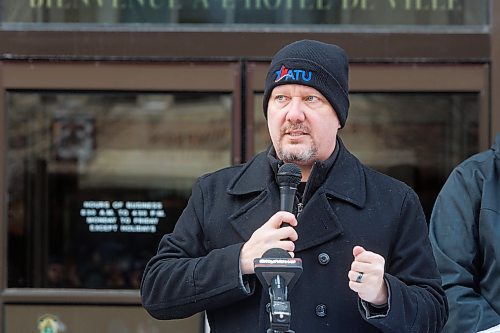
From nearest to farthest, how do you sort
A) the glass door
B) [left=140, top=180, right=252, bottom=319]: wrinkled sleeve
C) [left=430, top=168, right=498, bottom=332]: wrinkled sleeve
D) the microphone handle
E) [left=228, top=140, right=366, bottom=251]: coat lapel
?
the microphone handle → [left=140, top=180, right=252, bottom=319]: wrinkled sleeve → [left=228, top=140, right=366, bottom=251]: coat lapel → [left=430, top=168, right=498, bottom=332]: wrinkled sleeve → the glass door

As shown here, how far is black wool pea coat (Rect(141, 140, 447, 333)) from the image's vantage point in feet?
9.12

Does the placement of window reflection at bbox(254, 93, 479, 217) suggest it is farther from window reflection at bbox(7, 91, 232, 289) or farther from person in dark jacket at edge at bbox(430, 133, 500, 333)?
person in dark jacket at edge at bbox(430, 133, 500, 333)

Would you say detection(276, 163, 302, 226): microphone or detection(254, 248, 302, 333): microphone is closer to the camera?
detection(254, 248, 302, 333): microphone

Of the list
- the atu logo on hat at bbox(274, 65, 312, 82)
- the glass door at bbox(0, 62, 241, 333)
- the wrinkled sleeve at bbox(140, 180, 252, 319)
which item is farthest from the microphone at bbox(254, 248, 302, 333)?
the glass door at bbox(0, 62, 241, 333)

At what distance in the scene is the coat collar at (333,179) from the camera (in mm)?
2943

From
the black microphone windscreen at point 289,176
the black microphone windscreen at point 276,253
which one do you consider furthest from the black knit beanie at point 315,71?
the black microphone windscreen at point 276,253

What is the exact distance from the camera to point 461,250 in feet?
12.2

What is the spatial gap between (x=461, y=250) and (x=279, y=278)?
58.1 inches

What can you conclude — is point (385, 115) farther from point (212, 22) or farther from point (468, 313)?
point (468, 313)

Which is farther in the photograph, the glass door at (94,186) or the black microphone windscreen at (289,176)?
the glass door at (94,186)

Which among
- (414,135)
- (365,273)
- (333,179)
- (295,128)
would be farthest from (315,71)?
(414,135)

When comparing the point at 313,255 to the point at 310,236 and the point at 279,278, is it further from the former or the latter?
the point at 279,278

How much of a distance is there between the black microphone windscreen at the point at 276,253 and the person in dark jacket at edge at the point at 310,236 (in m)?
0.16

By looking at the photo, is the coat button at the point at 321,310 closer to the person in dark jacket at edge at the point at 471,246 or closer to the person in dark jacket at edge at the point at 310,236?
the person in dark jacket at edge at the point at 310,236
